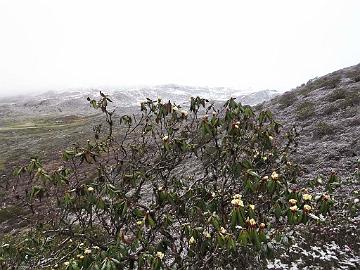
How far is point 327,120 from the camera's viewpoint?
115 feet

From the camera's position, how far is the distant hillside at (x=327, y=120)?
26.5 metres

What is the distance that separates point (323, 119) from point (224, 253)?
94.4ft

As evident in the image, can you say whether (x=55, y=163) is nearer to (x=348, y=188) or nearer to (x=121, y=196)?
(x=348, y=188)

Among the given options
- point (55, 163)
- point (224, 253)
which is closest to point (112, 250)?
point (224, 253)

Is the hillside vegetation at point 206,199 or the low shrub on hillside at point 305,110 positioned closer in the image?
the hillside vegetation at point 206,199

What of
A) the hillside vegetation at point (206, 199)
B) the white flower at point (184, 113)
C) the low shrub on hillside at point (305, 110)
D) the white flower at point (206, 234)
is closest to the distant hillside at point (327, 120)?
the low shrub on hillside at point (305, 110)

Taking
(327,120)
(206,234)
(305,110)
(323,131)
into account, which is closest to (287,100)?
(305,110)

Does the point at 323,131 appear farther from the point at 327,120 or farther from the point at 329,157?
the point at 329,157

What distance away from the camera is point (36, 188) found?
34.2 ft

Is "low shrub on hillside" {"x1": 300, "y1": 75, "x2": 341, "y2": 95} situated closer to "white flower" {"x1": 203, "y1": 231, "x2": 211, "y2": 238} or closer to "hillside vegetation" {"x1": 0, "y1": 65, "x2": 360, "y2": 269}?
"hillside vegetation" {"x1": 0, "y1": 65, "x2": 360, "y2": 269}

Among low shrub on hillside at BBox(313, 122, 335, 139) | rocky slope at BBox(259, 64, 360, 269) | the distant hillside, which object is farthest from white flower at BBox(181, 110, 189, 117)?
low shrub on hillside at BBox(313, 122, 335, 139)

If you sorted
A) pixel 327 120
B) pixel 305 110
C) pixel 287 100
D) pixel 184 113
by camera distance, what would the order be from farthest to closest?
pixel 287 100 → pixel 305 110 → pixel 327 120 → pixel 184 113

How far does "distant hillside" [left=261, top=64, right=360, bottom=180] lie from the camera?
26452 mm

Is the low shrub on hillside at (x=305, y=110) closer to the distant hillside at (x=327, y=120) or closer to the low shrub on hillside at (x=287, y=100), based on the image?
the distant hillside at (x=327, y=120)
